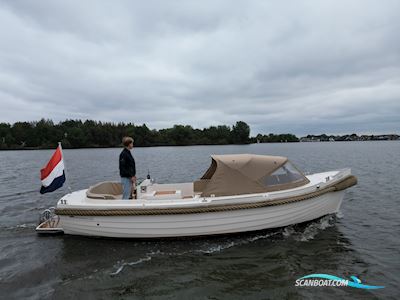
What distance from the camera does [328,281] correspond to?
6008 mm

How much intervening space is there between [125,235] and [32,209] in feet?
22.0

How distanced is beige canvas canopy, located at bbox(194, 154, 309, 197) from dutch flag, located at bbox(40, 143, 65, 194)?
3832mm

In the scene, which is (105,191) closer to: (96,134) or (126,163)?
(126,163)

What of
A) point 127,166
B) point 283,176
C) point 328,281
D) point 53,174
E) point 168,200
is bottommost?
point 328,281

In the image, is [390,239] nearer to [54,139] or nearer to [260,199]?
[260,199]

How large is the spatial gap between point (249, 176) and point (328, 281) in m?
3.15

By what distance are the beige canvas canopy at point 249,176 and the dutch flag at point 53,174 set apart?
383cm

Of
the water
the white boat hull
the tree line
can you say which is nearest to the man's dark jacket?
the white boat hull

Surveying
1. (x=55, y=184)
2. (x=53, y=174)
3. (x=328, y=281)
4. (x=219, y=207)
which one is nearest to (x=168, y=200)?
(x=219, y=207)

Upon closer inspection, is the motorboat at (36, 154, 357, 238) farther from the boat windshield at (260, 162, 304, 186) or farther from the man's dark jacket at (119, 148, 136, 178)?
the man's dark jacket at (119, 148, 136, 178)

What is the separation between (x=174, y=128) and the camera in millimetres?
118250

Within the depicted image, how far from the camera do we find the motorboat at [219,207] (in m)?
7.37

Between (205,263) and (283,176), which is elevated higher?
(283,176)

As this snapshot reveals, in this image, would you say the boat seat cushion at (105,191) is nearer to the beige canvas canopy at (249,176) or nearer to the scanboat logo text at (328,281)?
the beige canvas canopy at (249,176)
